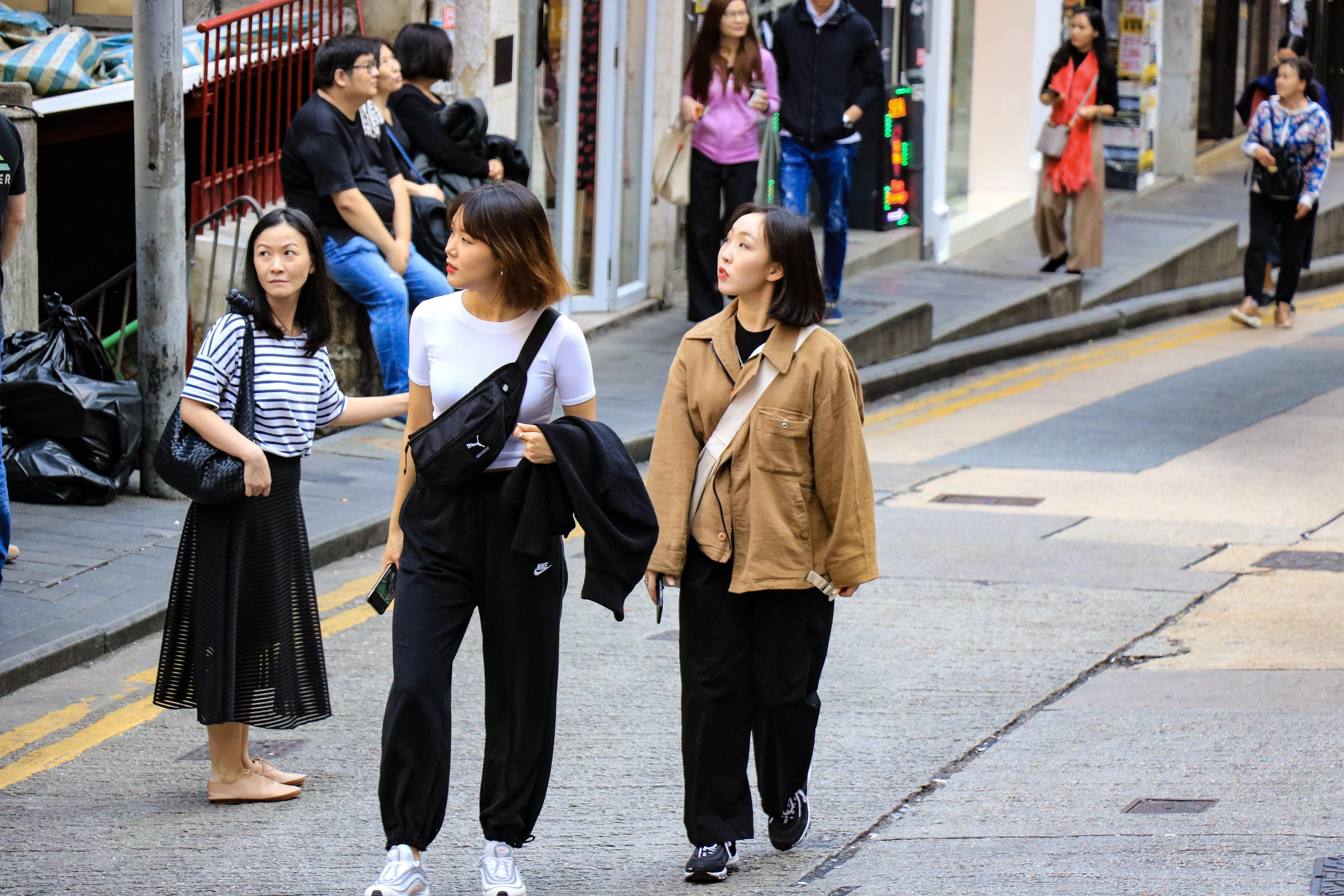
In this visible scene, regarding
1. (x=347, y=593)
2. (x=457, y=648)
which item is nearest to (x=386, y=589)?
(x=457, y=648)

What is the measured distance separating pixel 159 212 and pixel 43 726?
273 centimetres

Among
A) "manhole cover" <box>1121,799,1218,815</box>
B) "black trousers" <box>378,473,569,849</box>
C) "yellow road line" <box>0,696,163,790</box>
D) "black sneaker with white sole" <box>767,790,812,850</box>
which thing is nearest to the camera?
"black trousers" <box>378,473,569,849</box>

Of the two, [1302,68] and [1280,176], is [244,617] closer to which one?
[1302,68]

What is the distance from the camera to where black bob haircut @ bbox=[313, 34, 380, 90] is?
8.44 meters

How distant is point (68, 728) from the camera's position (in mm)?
5480

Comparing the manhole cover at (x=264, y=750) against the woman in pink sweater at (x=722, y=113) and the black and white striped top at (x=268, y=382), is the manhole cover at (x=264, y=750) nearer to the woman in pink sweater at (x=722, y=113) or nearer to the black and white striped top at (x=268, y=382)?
the black and white striped top at (x=268, y=382)

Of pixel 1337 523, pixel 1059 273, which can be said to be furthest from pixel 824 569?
pixel 1059 273

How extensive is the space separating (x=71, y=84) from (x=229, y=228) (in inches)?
→ 58.1

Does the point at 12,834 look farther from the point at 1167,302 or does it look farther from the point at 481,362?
the point at 1167,302

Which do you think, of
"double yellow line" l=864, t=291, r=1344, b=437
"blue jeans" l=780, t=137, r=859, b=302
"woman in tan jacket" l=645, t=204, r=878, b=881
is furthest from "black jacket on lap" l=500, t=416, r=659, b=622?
"blue jeans" l=780, t=137, r=859, b=302

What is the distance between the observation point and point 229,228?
9.55 metres

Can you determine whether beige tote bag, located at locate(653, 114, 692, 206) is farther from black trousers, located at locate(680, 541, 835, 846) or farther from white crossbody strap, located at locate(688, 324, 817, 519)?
black trousers, located at locate(680, 541, 835, 846)

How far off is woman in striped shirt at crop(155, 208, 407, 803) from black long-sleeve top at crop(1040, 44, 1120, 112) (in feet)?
33.1

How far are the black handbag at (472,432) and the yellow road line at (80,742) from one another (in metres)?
1.52
